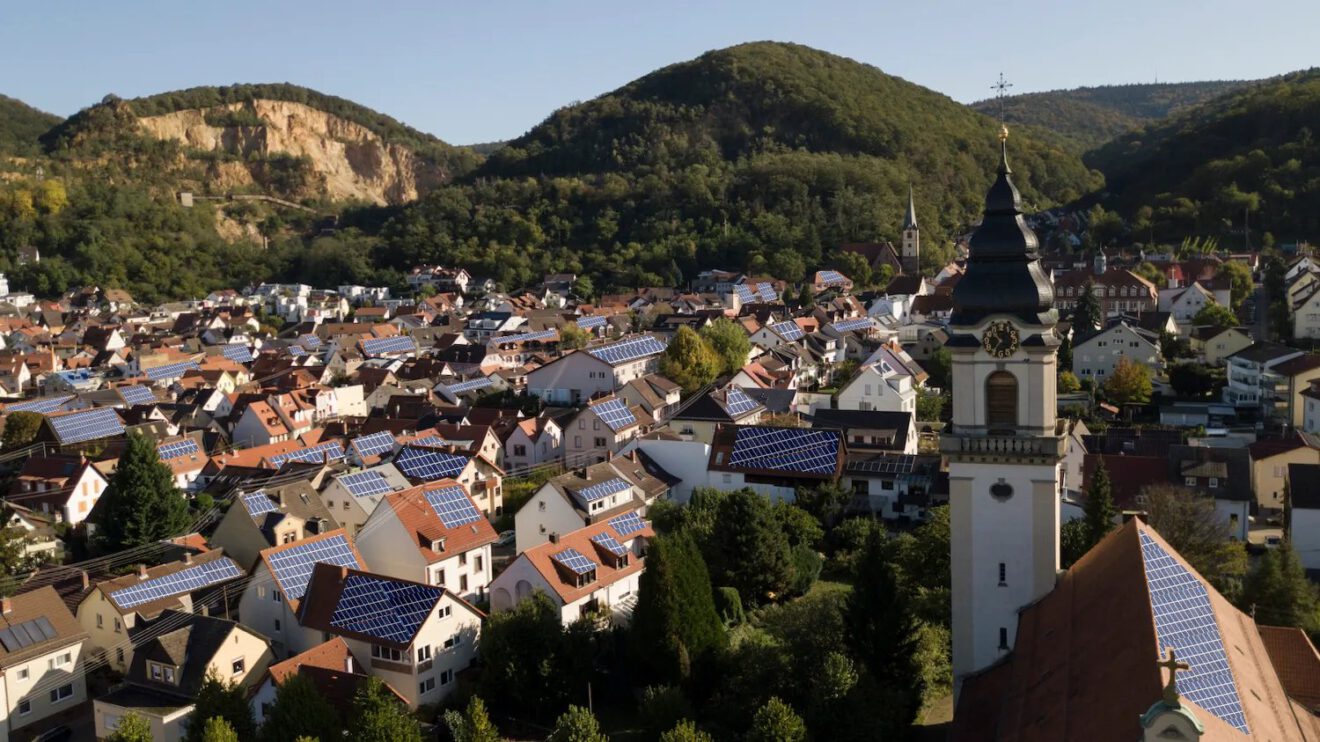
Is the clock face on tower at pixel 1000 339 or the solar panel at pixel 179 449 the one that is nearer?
the clock face on tower at pixel 1000 339

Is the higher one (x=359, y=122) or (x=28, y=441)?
(x=359, y=122)

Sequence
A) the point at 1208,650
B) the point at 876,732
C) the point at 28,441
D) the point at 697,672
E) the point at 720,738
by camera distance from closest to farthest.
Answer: the point at 1208,650
the point at 876,732
the point at 720,738
the point at 697,672
the point at 28,441

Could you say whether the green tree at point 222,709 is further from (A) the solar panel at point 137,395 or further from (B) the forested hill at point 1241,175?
(B) the forested hill at point 1241,175

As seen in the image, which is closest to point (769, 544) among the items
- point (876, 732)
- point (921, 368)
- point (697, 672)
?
point (697, 672)

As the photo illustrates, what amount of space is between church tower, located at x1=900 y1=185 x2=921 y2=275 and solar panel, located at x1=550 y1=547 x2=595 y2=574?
7392cm

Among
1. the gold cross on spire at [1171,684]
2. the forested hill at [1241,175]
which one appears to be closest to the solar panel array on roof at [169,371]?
the gold cross on spire at [1171,684]

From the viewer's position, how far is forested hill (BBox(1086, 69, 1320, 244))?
9244 centimetres

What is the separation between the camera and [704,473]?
119ft

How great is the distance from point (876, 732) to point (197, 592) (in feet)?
60.9

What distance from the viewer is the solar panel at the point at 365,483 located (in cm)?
3334

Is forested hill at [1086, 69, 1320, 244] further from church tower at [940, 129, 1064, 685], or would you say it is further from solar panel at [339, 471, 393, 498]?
church tower at [940, 129, 1064, 685]

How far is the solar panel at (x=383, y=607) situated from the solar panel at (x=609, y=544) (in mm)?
4821

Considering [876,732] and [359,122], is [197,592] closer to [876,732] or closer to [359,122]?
[876,732]

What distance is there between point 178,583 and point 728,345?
3214 cm
